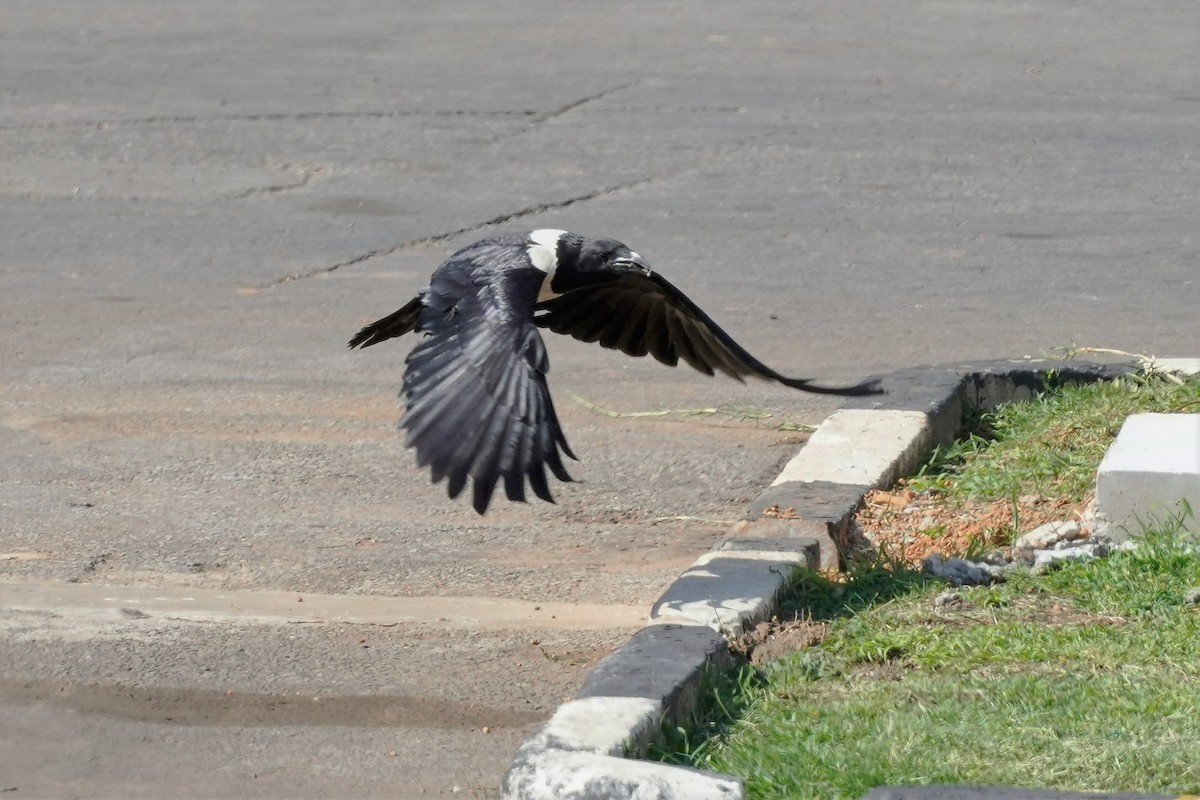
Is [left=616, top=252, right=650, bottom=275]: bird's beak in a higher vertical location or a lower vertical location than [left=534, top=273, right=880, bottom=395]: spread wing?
higher

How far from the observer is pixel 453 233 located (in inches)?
368

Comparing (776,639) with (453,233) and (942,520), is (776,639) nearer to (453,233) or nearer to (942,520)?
(942,520)

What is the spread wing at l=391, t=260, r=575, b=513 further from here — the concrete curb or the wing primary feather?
the wing primary feather

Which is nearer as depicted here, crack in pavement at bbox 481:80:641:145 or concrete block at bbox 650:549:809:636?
concrete block at bbox 650:549:809:636

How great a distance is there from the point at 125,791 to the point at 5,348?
164 inches

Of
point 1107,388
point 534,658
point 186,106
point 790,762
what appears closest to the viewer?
point 790,762

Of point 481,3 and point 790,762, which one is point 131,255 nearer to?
point 790,762

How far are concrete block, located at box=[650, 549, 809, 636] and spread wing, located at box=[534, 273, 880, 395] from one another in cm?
84

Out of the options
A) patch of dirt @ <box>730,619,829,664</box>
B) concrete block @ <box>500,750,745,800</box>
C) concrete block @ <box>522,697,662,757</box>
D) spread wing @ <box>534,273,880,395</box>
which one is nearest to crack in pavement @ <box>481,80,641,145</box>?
spread wing @ <box>534,273,880,395</box>

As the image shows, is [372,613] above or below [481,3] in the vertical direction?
below

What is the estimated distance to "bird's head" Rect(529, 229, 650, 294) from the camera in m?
5.11

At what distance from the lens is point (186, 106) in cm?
1260

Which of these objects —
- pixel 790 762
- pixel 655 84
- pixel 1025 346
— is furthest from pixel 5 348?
pixel 655 84

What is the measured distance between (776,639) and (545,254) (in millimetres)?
1342
